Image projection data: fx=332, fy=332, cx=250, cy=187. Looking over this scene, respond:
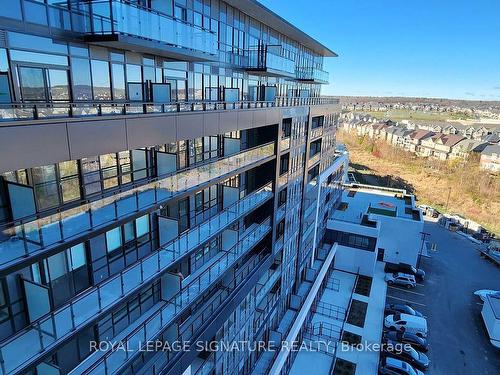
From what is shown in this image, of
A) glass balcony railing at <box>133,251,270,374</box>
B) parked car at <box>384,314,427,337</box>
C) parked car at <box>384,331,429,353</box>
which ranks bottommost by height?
parked car at <box>384,331,429,353</box>

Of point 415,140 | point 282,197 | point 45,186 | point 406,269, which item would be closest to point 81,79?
point 45,186

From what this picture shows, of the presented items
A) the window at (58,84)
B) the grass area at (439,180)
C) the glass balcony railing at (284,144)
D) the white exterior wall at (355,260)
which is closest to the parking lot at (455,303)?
the white exterior wall at (355,260)

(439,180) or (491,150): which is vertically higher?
(491,150)

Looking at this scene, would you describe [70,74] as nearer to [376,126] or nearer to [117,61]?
[117,61]

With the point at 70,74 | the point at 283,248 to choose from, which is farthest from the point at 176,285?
the point at 283,248

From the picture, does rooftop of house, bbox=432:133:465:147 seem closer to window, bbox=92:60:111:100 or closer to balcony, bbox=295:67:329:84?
balcony, bbox=295:67:329:84

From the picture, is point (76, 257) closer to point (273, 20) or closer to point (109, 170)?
point (109, 170)

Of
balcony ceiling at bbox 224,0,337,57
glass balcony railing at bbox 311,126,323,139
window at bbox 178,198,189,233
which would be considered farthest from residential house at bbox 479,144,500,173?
window at bbox 178,198,189,233
